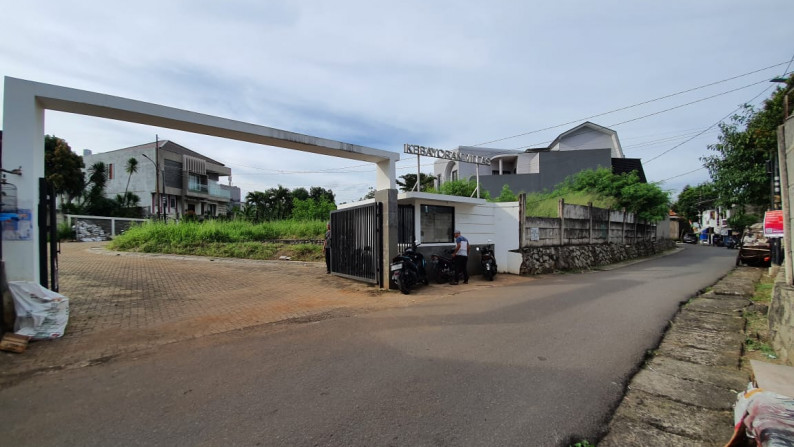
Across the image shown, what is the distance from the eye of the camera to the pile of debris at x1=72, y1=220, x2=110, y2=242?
91.5ft

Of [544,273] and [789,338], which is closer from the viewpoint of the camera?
[789,338]

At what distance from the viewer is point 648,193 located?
19969 millimetres

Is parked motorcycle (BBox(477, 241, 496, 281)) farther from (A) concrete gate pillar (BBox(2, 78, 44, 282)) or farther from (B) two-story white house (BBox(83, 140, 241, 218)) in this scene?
(B) two-story white house (BBox(83, 140, 241, 218))

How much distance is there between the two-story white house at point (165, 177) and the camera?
3634 centimetres

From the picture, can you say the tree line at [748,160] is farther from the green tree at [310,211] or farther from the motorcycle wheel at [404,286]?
the green tree at [310,211]

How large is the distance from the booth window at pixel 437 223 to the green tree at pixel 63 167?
35.2m

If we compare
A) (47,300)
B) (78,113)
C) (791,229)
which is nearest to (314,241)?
(78,113)

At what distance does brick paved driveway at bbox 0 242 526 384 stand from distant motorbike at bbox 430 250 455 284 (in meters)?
0.65

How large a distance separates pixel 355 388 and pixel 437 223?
8.24 m

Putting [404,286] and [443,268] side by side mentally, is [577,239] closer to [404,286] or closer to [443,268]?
[443,268]

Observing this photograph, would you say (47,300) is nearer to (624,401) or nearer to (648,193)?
(624,401)

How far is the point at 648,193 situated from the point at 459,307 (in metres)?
17.4

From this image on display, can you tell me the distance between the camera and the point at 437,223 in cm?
1164

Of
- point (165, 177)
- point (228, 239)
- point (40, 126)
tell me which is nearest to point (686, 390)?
point (40, 126)
